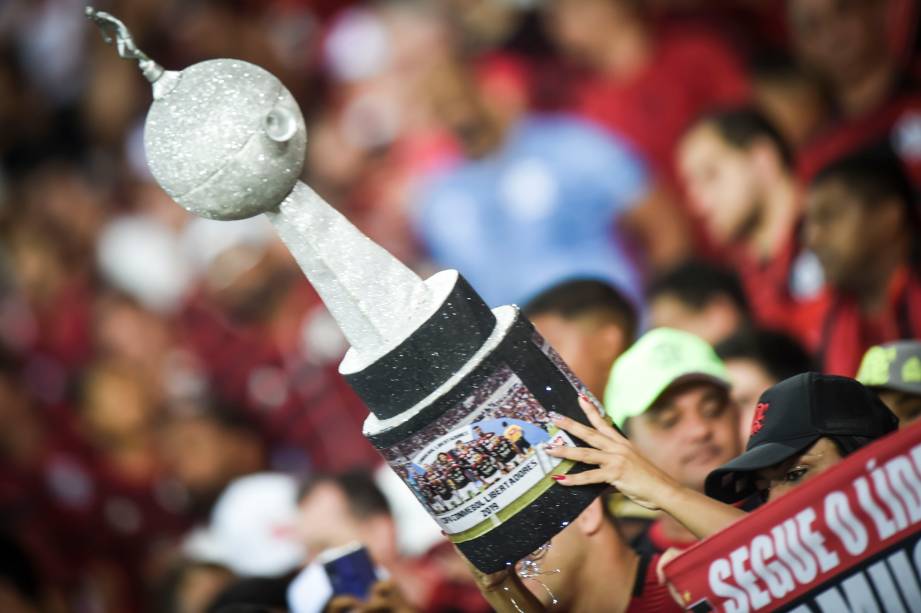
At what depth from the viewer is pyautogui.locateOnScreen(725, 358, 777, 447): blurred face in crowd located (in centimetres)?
335

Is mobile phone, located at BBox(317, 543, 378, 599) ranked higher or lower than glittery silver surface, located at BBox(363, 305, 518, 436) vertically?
lower

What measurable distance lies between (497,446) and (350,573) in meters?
0.86

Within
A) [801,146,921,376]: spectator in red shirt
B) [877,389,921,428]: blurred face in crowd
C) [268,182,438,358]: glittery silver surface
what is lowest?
[801,146,921,376]: spectator in red shirt

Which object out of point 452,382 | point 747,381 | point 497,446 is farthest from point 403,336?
point 747,381

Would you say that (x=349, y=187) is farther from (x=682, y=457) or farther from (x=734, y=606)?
(x=734, y=606)

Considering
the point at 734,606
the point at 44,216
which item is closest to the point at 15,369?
the point at 44,216

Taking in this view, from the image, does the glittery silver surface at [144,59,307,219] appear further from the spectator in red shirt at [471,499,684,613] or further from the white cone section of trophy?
the spectator in red shirt at [471,499,684,613]

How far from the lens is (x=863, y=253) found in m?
3.79

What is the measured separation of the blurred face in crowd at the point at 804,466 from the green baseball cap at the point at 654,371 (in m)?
0.71

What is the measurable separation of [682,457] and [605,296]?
71 cm

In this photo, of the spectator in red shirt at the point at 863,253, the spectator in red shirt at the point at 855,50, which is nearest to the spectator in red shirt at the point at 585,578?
the spectator in red shirt at the point at 863,253

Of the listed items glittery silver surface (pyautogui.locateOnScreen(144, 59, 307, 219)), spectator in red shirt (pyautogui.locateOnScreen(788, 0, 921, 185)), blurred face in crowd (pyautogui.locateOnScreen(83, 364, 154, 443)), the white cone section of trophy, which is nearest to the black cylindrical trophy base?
the white cone section of trophy

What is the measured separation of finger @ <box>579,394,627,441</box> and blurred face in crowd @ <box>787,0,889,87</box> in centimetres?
328

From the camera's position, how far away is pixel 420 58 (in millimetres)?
6727
